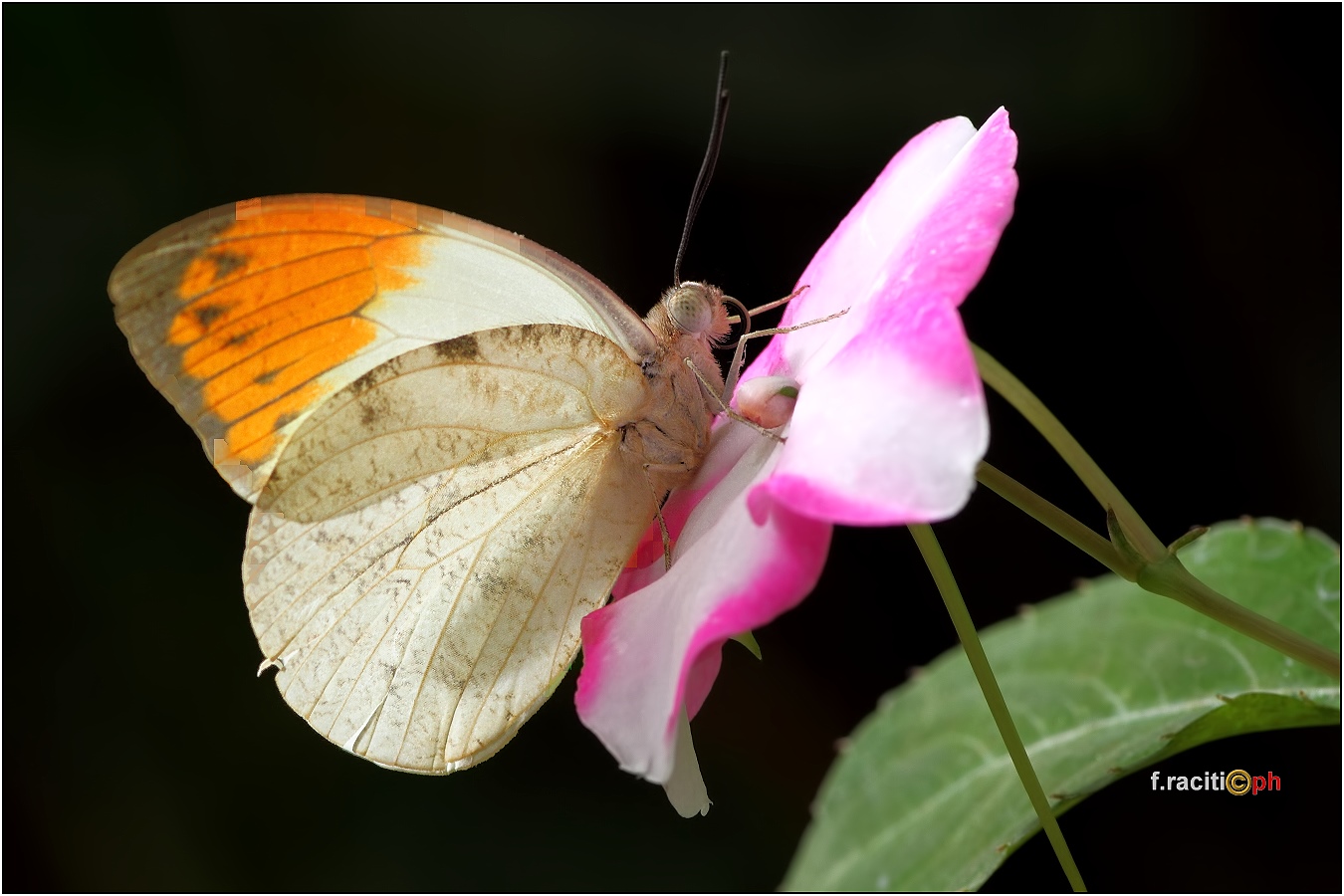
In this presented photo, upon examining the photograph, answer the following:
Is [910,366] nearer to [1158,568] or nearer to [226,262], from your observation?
[1158,568]

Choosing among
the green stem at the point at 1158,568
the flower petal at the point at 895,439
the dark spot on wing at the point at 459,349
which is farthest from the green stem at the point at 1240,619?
the dark spot on wing at the point at 459,349

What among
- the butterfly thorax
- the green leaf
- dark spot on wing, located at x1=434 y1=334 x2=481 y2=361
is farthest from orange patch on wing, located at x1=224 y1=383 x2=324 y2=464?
the green leaf

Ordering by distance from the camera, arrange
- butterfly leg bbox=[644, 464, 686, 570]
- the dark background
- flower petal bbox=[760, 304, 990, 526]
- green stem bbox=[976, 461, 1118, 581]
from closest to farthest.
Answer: flower petal bbox=[760, 304, 990, 526], green stem bbox=[976, 461, 1118, 581], butterfly leg bbox=[644, 464, 686, 570], the dark background

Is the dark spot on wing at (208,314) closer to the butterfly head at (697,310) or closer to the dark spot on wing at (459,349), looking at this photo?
the dark spot on wing at (459,349)

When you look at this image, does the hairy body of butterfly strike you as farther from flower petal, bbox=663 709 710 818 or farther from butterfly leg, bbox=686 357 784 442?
flower petal, bbox=663 709 710 818

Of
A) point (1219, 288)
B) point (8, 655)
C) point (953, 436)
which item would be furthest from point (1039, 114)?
point (8, 655)

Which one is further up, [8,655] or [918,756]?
[8,655]

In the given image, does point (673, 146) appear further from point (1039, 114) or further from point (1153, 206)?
point (1153, 206)
